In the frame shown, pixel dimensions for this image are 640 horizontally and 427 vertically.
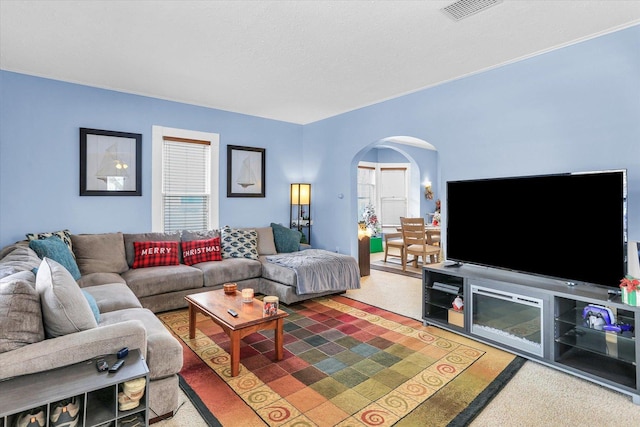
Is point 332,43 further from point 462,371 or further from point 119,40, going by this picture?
point 462,371

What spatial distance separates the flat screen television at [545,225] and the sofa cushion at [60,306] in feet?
10.7

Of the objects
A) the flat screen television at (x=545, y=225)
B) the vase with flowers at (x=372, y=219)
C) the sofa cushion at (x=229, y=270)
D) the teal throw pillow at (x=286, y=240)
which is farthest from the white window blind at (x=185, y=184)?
the vase with flowers at (x=372, y=219)

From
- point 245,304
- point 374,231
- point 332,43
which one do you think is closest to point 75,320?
point 245,304

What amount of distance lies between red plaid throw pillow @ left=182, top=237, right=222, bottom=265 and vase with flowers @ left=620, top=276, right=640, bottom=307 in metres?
4.25

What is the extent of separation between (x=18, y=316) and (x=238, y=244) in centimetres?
334

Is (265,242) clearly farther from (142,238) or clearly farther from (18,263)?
(18,263)

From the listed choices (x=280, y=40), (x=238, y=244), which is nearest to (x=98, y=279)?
(x=238, y=244)

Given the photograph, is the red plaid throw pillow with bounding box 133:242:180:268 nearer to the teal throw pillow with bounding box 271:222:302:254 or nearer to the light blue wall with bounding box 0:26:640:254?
the light blue wall with bounding box 0:26:640:254

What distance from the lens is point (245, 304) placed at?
3045mm

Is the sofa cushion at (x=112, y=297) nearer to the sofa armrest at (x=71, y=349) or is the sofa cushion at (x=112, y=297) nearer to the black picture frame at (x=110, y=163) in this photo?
the sofa armrest at (x=71, y=349)

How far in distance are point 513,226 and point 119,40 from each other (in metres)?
4.00

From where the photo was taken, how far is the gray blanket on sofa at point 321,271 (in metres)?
4.22

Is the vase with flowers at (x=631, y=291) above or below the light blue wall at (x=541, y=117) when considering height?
below

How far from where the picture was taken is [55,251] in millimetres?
3279
